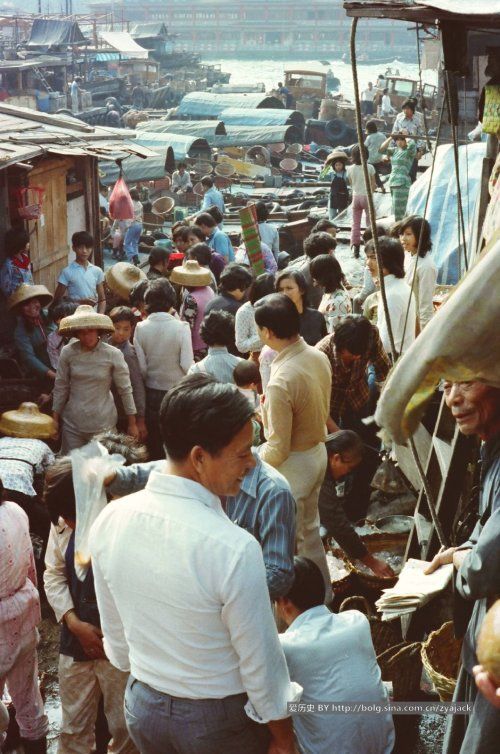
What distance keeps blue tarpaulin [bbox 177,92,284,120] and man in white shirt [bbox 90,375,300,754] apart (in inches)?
1318

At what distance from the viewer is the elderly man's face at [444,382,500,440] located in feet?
8.19

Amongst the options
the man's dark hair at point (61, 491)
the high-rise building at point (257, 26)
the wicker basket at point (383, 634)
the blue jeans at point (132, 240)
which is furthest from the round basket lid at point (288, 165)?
the high-rise building at point (257, 26)

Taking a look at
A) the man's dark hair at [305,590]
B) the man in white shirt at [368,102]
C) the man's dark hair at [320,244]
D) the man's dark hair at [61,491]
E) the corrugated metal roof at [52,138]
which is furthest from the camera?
the man in white shirt at [368,102]

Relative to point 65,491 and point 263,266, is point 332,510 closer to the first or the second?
point 65,491

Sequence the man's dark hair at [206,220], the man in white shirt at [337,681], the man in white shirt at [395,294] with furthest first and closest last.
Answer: the man's dark hair at [206,220] → the man in white shirt at [395,294] → the man in white shirt at [337,681]

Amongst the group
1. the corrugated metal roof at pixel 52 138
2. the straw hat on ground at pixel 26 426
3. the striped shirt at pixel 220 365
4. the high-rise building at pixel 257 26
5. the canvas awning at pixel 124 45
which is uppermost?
the high-rise building at pixel 257 26

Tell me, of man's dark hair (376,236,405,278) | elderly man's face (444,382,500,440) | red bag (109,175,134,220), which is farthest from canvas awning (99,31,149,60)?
elderly man's face (444,382,500,440)

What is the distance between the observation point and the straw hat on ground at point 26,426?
5898 millimetres

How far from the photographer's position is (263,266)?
884 cm

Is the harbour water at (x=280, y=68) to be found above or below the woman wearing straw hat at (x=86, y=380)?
above

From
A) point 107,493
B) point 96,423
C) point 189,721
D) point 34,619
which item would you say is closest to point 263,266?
point 96,423

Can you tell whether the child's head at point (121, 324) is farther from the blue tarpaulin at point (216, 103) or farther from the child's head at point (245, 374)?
the blue tarpaulin at point (216, 103)

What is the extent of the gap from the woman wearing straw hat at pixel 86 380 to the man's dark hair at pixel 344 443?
1.90 m

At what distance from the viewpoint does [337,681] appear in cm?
281
